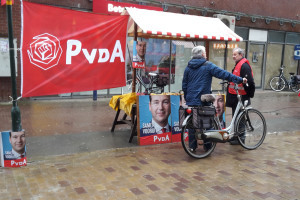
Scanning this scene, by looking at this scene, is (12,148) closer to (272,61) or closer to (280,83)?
(280,83)

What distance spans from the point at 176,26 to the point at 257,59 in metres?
10.5

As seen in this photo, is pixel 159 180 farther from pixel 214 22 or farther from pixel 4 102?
pixel 4 102

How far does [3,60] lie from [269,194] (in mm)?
8672

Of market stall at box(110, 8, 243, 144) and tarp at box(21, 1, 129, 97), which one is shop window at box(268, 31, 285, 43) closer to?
Answer: market stall at box(110, 8, 243, 144)

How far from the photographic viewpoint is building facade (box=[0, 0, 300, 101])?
1034 centimetres

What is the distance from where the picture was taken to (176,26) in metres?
5.95

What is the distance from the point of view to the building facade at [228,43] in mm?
10336

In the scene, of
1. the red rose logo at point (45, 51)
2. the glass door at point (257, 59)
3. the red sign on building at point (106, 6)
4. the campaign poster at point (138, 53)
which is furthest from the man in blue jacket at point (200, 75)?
the glass door at point (257, 59)

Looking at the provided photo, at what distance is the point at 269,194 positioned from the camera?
3.75m

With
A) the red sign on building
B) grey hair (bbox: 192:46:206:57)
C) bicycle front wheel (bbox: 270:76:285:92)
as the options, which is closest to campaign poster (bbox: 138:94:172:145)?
grey hair (bbox: 192:46:206:57)

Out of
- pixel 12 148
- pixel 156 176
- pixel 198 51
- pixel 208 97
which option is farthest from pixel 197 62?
pixel 12 148

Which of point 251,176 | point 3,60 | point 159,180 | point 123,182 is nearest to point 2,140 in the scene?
point 123,182

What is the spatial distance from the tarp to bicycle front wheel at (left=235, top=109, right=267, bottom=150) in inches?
97.0

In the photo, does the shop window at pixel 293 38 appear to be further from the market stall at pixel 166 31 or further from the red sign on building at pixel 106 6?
the market stall at pixel 166 31
